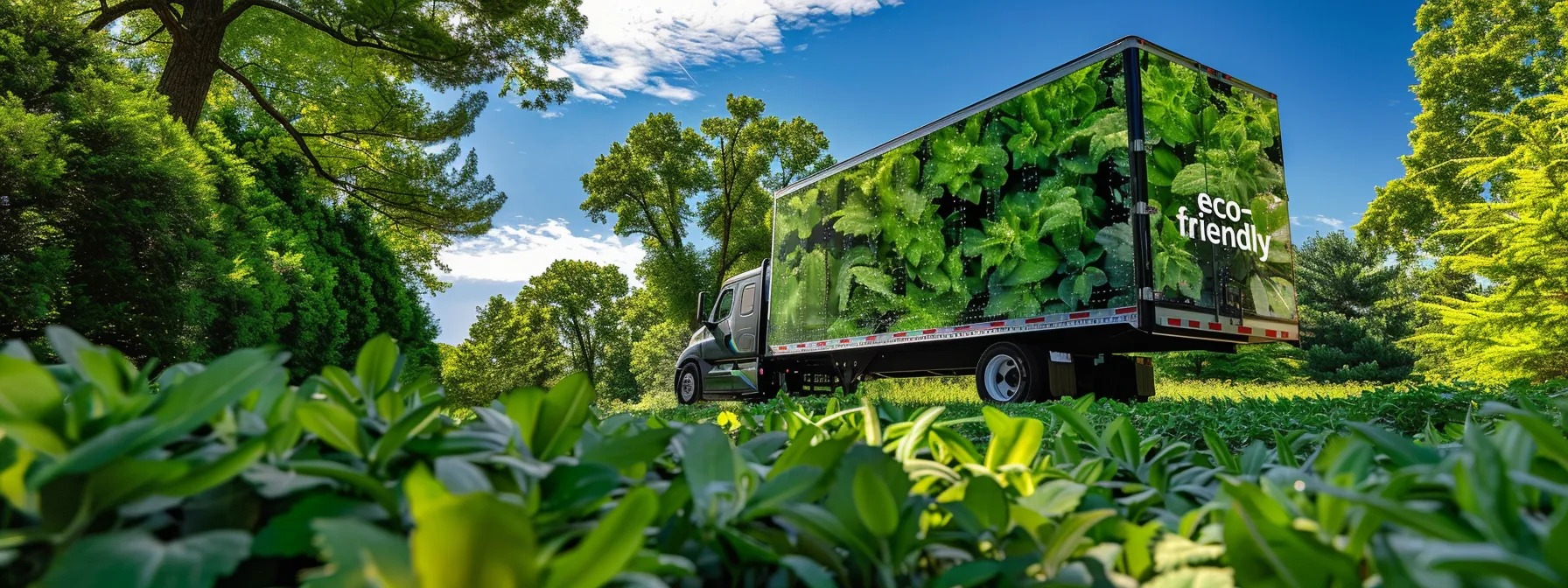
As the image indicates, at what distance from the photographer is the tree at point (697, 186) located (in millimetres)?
30422

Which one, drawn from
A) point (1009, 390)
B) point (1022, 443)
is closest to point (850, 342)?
point (1009, 390)

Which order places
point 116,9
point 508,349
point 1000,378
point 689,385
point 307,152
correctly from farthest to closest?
1. point 508,349
2. point 689,385
3. point 307,152
4. point 116,9
5. point 1000,378

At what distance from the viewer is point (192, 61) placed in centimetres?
1205

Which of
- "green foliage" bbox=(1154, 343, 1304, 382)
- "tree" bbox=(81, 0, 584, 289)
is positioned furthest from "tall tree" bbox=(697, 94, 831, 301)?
"green foliage" bbox=(1154, 343, 1304, 382)

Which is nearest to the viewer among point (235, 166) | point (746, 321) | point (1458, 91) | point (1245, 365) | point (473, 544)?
point (473, 544)

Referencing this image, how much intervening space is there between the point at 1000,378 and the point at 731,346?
661 cm

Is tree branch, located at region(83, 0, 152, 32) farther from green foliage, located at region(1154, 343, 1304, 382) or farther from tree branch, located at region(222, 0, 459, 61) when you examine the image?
green foliage, located at region(1154, 343, 1304, 382)

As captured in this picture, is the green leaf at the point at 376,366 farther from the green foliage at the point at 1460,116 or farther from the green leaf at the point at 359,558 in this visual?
the green foliage at the point at 1460,116

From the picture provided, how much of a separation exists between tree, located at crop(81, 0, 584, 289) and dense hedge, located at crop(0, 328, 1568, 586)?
51.7 ft

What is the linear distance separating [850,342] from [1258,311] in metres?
5.46

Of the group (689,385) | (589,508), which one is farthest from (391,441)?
(689,385)

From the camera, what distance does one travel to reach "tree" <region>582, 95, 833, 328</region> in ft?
99.8

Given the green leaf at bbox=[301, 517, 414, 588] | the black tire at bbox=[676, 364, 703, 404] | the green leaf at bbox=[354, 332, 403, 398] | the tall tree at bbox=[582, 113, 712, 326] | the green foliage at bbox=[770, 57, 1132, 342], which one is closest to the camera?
the green leaf at bbox=[301, 517, 414, 588]

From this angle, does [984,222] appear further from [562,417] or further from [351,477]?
[351,477]
